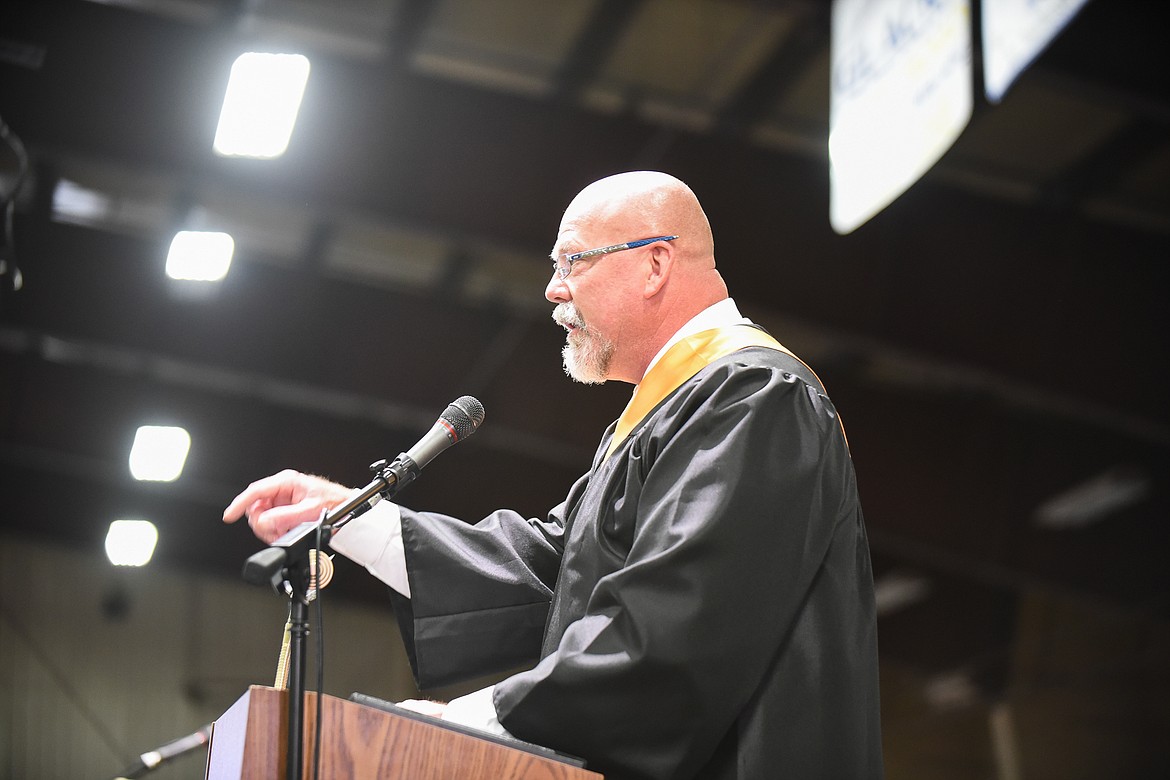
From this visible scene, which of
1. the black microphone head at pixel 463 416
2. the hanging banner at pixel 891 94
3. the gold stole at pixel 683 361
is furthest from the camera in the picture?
the hanging banner at pixel 891 94

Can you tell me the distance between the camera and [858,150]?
14.6ft

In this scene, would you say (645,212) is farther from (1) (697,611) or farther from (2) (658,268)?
(1) (697,611)

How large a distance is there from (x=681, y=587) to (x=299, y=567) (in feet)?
1.64

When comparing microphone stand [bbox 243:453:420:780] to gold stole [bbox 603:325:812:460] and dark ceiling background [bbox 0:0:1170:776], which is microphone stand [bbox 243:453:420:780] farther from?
dark ceiling background [bbox 0:0:1170:776]

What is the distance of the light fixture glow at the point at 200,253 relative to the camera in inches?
252

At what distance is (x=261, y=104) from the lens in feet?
16.8

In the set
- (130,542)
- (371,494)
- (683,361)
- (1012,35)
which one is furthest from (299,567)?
(130,542)

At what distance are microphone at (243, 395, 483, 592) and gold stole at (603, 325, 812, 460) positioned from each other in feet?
0.87

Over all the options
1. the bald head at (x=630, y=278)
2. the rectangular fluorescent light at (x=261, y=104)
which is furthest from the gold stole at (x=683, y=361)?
the rectangular fluorescent light at (x=261, y=104)

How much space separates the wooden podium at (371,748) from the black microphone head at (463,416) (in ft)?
1.60

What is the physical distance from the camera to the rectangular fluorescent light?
16.3 feet

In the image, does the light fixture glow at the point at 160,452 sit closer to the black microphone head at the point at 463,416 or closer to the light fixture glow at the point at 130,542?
the light fixture glow at the point at 130,542

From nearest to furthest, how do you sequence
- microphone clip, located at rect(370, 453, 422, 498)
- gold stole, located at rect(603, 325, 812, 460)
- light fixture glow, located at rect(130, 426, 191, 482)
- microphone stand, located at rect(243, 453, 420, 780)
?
1. microphone stand, located at rect(243, 453, 420, 780)
2. microphone clip, located at rect(370, 453, 422, 498)
3. gold stole, located at rect(603, 325, 812, 460)
4. light fixture glow, located at rect(130, 426, 191, 482)

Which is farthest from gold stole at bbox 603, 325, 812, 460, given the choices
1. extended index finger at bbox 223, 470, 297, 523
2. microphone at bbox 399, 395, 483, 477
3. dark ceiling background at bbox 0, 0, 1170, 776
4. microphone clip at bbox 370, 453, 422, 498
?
dark ceiling background at bbox 0, 0, 1170, 776
